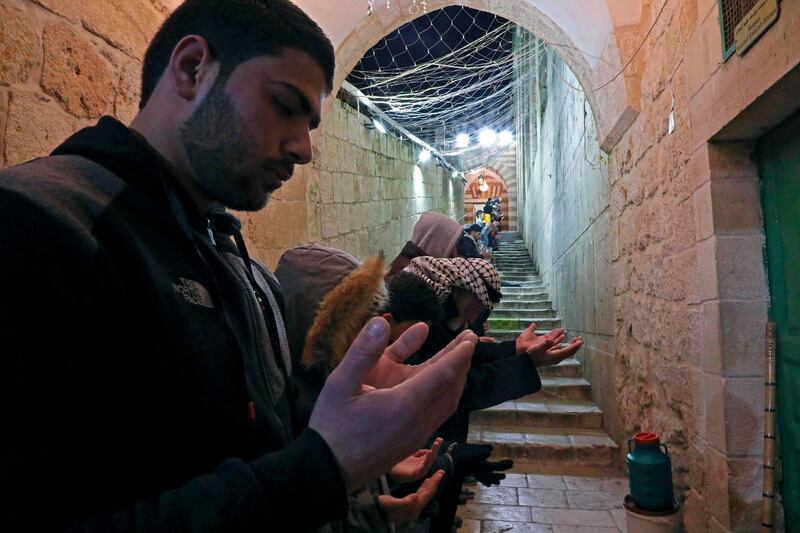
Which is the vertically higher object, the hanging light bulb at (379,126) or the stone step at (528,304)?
the hanging light bulb at (379,126)

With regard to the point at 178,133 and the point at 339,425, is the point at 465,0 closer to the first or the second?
the point at 178,133

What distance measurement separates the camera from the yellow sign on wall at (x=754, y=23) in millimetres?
1412

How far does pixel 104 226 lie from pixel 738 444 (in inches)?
84.6

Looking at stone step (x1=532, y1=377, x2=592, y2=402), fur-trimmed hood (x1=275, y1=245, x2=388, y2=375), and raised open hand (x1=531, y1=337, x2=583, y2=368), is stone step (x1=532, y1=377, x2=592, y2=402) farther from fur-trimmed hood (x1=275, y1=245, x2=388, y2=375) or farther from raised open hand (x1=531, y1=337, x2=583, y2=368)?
fur-trimmed hood (x1=275, y1=245, x2=388, y2=375)

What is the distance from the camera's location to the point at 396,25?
3.72m

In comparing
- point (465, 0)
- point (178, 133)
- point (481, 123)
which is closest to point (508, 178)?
point (481, 123)

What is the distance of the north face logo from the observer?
2.07ft

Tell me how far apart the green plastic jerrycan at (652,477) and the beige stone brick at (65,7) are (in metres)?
2.73

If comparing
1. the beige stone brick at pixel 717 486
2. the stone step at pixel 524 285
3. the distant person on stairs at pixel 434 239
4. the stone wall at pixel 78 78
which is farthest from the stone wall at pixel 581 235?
the stone wall at pixel 78 78

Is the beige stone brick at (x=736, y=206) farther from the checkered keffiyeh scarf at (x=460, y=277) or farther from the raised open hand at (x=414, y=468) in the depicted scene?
the raised open hand at (x=414, y=468)

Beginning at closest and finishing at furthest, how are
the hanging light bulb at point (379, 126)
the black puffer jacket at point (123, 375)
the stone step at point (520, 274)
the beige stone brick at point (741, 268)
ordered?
1. the black puffer jacket at point (123, 375)
2. the beige stone brick at point (741, 268)
3. the hanging light bulb at point (379, 126)
4. the stone step at point (520, 274)

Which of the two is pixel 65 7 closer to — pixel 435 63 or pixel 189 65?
pixel 189 65

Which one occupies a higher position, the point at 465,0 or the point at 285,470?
the point at 465,0

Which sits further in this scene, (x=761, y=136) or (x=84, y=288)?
(x=761, y=136)
